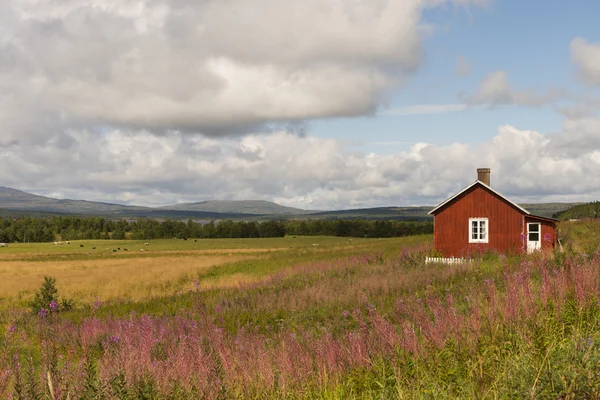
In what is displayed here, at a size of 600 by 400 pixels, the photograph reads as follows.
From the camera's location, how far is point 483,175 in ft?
111

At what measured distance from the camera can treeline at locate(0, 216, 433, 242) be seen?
13888 centimetres

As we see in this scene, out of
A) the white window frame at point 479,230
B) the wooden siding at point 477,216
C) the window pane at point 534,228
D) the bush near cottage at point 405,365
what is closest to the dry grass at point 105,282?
the wooden siding at point 477,216

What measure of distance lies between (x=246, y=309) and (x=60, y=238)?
15741cm

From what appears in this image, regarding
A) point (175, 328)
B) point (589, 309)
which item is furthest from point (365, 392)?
point (175, 328)

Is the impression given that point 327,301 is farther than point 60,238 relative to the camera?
No

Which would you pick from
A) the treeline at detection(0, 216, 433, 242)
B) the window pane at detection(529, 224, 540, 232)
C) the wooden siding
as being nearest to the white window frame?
the wooden siding

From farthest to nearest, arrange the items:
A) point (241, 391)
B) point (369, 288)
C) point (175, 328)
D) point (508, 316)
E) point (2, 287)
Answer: point (2, 287) < point (369, 288) < point (175, 328) < point (508, 316) < point (241, 391)

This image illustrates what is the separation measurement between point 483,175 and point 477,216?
302 cm

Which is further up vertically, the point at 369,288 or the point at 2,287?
the point at 369,288

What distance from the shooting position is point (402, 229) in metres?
136

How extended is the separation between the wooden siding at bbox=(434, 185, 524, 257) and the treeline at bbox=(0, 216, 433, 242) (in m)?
96.9

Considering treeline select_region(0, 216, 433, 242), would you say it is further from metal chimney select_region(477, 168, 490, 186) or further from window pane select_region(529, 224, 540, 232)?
window pane select_region(529, 224, 540, 232)

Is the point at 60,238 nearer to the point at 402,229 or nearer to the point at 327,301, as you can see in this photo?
the point at 402,229

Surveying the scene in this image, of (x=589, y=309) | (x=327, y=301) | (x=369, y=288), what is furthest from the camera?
(x=369, y=288)
